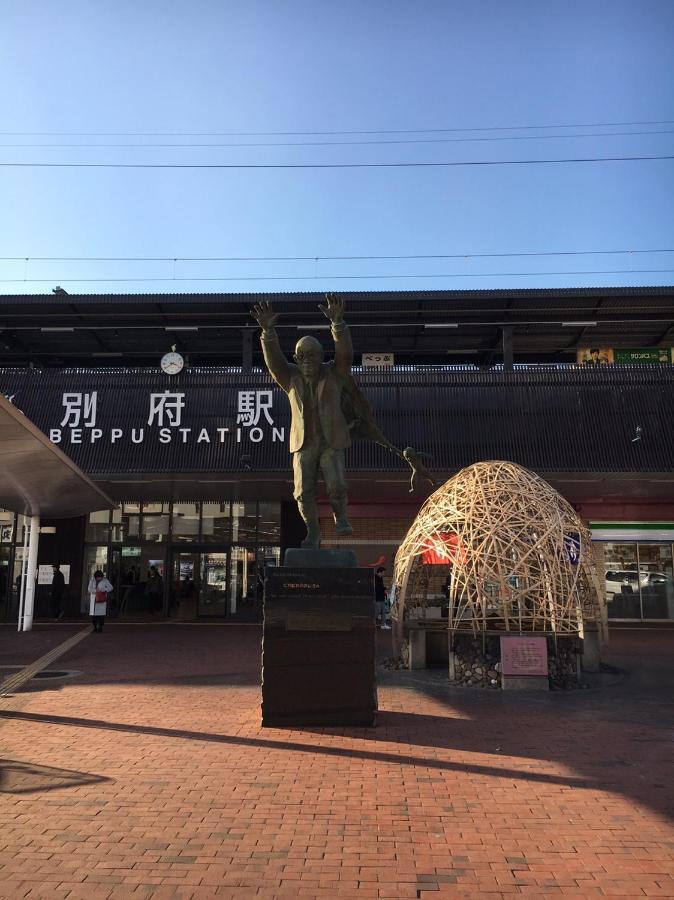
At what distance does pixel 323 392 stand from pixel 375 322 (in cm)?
1667

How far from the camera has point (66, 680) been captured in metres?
10.1

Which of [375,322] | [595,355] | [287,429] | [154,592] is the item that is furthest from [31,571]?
[595,355]

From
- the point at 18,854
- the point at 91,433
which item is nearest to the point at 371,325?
the point at 91,433

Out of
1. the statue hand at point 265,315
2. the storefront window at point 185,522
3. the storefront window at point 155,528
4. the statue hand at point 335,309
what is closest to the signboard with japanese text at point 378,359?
the storefront window at point 185,522

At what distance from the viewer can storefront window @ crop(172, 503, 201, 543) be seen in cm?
2086

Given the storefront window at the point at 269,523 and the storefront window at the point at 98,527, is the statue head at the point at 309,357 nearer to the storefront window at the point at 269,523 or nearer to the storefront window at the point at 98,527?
the storefront window at the point at 269,523

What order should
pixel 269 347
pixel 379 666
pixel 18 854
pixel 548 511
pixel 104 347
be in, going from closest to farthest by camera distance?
pixel 18 854 < pixel 269 347 < pixel 548 511 < pixel 379 666 < pixel 104 347

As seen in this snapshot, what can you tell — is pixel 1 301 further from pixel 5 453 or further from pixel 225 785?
pixel 225 785

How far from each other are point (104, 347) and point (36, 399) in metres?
7.90

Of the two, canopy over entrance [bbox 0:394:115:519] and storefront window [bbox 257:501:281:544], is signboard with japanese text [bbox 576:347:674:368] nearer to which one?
storefront window [bbox 257:501:281:544]

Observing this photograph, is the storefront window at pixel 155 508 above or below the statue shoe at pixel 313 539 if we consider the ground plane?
above

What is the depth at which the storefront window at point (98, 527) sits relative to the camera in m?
21.1

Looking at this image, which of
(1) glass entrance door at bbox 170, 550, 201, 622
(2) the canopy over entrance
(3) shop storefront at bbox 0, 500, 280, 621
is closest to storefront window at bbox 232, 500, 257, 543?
(3) shop storefront at bbox 0, 500, 280, 621

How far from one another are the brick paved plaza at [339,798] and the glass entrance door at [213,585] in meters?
11.6
